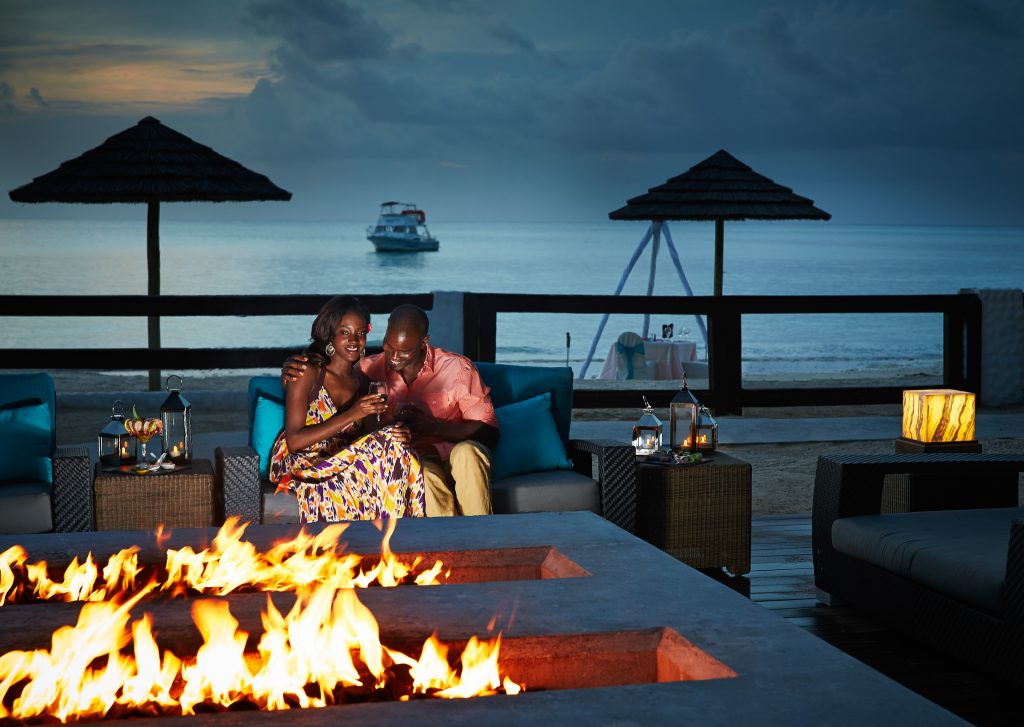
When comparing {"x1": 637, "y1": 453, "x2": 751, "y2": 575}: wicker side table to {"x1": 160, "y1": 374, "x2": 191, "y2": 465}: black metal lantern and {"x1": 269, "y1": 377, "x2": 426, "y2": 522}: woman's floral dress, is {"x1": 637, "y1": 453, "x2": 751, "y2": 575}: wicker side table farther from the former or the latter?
{"x1": 160, "y1": 374, "x2": 191, "y2": 465}: black metal lantern

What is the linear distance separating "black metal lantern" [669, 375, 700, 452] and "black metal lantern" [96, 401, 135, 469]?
1.98m

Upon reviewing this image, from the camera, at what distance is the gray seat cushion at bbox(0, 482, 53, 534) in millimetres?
3936

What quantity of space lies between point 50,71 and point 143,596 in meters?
23.5

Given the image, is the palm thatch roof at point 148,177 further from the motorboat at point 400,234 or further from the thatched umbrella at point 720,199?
the motorboat at point 400,234

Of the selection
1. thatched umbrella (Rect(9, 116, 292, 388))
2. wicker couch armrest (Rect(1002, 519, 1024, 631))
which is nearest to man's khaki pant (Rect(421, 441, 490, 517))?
wicker couch armrest (Rect(1002, 519, 1024, 631))

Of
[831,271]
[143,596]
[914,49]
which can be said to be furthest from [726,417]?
[831,271]

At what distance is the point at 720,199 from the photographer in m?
9.30

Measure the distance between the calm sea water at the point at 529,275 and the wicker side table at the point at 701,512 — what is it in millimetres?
10502

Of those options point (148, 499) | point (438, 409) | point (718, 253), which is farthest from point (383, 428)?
point (718, 253)

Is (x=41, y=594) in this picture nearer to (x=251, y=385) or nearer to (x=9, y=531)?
(x=9, y=531)

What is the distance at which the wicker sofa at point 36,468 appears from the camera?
395 cm

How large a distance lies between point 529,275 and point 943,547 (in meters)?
33.2

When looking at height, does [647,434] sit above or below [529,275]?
below

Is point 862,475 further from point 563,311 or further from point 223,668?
point 563,311
